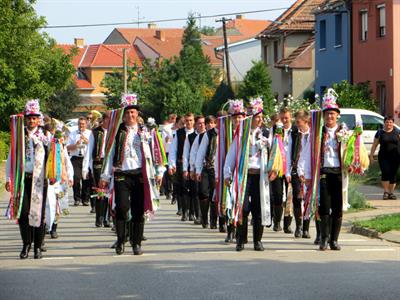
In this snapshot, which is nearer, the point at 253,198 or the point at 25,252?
the point at 25,252

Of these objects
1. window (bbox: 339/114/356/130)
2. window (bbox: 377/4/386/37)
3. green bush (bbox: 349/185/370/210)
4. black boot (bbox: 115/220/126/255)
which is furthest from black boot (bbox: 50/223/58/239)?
window (bbox: 377/4/386/37)

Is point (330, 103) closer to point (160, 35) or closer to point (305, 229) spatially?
point (305, 229)

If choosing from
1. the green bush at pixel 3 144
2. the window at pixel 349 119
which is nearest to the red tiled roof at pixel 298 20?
the green bush at pixel 3 144

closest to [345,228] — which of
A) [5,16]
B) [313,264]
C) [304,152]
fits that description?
[304,152]

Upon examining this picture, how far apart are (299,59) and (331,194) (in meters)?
40.8

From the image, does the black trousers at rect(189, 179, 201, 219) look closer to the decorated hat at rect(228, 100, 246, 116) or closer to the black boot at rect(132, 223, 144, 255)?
the decorated hat at rect(228, 100, 246, 116)

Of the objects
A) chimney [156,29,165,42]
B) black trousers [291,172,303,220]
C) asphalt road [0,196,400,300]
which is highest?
chimney [156,29,165,42]

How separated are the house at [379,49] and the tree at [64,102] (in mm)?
47667

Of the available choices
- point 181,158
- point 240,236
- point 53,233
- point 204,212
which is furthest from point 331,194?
point 181,158

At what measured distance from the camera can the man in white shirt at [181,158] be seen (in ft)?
66.2

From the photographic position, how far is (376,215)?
19.4m

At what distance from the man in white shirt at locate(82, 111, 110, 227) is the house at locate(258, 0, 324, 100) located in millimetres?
34797

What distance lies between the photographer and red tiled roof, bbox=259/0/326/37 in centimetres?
5719

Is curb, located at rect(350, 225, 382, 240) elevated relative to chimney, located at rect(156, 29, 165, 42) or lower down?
lower down
